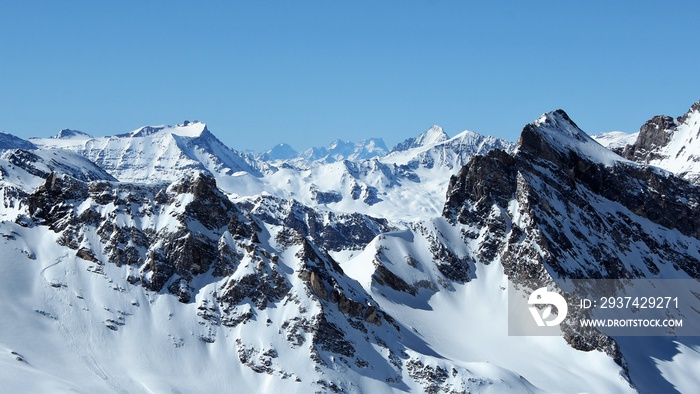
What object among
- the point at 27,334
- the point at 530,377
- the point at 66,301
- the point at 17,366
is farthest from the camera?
the point at 530,377

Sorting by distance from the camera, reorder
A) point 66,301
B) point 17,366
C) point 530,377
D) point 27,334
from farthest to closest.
Result: point 530,377
point 66,301
point 27,334
point 17,366

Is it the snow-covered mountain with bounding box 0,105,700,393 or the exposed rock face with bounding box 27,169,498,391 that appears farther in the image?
the exposed rock face with bounding box 27,169,498,391

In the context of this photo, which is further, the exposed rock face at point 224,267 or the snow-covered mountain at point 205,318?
the exposed rock face at point 224,267

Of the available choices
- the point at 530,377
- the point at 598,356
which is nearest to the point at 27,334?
the point at 530,377

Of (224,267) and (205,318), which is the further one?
(224,267)

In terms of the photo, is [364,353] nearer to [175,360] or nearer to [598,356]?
[175,360]

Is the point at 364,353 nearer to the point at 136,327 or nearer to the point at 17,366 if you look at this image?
the point at 136,327

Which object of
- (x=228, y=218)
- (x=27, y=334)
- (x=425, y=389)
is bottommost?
(x=425, y=389)

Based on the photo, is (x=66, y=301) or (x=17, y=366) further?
(x=66, y=301)

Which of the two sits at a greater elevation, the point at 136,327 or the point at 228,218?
the point at 228,218

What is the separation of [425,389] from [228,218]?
2407 inches

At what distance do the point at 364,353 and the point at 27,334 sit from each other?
67.9m

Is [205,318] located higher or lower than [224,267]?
lower

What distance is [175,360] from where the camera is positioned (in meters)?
164
